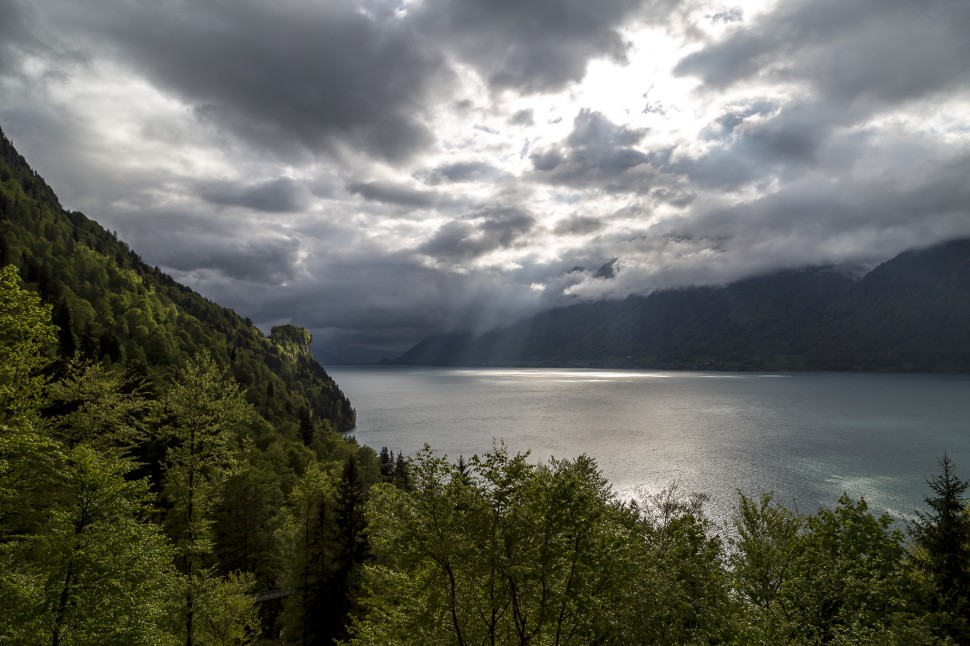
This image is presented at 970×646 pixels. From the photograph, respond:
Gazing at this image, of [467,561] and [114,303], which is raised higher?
[114,303]

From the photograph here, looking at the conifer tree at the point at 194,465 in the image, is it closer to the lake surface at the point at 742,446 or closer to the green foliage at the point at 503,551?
the green foliage at the point at 503,551

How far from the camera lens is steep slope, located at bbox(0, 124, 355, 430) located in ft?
295

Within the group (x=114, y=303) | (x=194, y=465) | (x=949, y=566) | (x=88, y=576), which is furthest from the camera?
(x=114, y=303)

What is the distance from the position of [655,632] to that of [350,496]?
103 feet

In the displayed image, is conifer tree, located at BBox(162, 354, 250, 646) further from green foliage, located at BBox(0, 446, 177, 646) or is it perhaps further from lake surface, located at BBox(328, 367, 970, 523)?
lake surface, located at BBox(328, 367, 970, 523)

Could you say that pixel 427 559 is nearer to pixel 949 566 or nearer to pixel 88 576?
pixel 88 576

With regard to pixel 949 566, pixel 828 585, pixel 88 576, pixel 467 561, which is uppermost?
pixel 467 561

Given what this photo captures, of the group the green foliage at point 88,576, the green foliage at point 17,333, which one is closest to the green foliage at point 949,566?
the green foliage at point 88,576

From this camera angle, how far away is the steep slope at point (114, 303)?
89812 mm

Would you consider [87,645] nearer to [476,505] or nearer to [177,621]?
[177,621]

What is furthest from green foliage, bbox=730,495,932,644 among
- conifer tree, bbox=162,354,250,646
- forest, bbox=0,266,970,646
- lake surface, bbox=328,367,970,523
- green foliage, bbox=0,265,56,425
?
lake surface, bbox=328,367,970,523

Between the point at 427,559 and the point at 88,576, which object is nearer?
the point at 88,576

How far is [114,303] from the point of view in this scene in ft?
386

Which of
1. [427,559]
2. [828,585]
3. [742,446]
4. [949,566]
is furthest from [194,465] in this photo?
[742,446]
